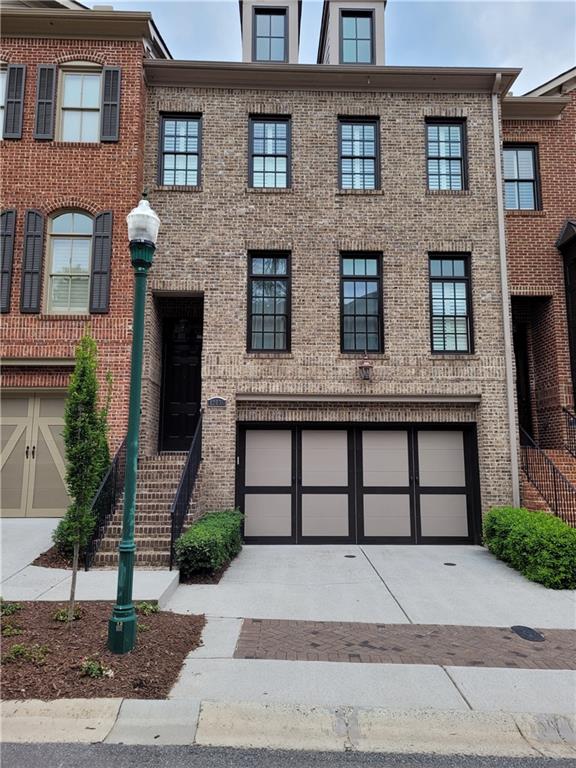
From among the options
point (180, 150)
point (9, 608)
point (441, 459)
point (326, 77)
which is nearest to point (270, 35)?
point (326, 77)

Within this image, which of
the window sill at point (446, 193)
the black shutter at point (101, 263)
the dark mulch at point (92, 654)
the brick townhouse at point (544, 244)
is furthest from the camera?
the brick townhouse at point (544, 244)

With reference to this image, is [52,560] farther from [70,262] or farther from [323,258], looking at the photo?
[323,258]

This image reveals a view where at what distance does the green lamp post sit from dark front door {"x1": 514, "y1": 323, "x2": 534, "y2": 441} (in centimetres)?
936

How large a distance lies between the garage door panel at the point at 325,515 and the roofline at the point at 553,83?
33.3 ft

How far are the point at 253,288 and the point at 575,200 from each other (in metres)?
7.33

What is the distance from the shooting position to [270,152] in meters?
10.7

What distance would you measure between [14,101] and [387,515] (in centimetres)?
1080

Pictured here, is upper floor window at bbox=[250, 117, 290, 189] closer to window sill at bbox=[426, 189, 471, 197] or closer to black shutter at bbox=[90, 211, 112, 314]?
window sill at bbox=[426, 189, 471, 197]

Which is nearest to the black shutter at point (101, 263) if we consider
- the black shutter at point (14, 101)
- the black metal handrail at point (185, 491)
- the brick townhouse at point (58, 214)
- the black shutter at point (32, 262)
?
the brick townhouse at point (58, 214)

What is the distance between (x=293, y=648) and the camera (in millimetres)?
4973

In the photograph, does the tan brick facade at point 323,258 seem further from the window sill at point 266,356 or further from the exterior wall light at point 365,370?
the exterior wall light at point 365,370

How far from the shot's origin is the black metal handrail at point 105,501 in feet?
24.2

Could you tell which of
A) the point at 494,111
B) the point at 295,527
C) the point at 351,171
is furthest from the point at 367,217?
the point at 295,527

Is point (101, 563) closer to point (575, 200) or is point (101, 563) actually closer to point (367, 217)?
point (367, 217)
